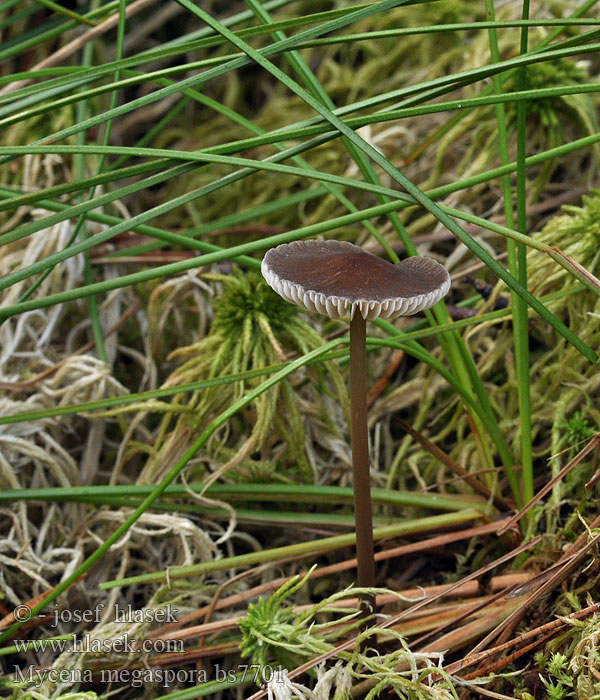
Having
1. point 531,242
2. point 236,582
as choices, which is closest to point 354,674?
point 236,582

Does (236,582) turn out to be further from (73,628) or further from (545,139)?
(545,139)

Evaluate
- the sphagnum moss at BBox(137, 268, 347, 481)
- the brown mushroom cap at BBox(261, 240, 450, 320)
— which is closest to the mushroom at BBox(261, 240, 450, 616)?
the brown mushroom cap at BBox(261, 240, 450, 320)

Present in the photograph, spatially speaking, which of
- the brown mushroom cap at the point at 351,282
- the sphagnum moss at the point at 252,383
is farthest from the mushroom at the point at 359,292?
the sphagnum moss at the point at 252,383

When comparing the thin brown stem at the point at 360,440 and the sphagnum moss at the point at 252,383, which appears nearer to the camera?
the thin brown stem at the point at 360,440

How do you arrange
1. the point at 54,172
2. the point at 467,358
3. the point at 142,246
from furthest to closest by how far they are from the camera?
the point at 54,172 < the point at 142,246 < the point at 467,358

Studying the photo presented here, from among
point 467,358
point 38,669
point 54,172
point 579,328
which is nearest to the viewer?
point 38,669

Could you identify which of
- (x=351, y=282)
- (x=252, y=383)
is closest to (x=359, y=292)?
(x=351, y=282)

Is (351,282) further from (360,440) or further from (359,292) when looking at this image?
(360,440)

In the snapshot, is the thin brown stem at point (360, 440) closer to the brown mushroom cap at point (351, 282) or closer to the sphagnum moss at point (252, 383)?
the brown mushroom cap at point (351, 282)
